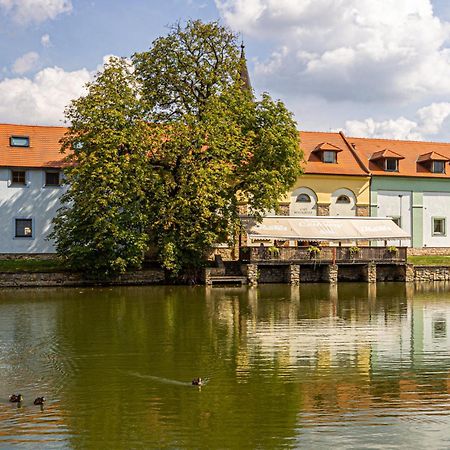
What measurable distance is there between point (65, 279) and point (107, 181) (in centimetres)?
622

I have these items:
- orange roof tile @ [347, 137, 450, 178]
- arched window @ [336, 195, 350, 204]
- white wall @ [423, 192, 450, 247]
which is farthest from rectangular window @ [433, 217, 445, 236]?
arched window @ [336, 195, 350, 204]

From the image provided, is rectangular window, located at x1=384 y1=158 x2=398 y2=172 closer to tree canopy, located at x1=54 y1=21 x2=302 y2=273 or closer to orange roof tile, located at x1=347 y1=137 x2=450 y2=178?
orange roof tile, located at x1=347 y1=137 x2=450 y2=178

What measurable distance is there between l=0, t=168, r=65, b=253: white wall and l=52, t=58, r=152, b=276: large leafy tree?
17.7 ft

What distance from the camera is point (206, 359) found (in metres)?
13.9

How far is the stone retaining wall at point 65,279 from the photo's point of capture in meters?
33.5

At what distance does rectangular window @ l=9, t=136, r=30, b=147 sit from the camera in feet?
134

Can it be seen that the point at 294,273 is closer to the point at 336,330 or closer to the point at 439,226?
the point at 439,226

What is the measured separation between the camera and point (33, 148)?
4097cm

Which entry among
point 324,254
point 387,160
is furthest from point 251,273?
point 387,160

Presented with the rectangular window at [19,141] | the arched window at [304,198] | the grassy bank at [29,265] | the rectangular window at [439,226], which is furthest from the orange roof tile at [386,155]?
the rectangular window at [19,141]

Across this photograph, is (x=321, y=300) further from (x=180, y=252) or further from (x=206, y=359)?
(x=206, y=359)

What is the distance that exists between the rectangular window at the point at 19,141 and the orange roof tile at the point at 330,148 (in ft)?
63.2

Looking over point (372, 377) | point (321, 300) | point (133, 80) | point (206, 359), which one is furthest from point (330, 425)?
point (133, 80)

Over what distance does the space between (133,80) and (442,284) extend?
860 inches
